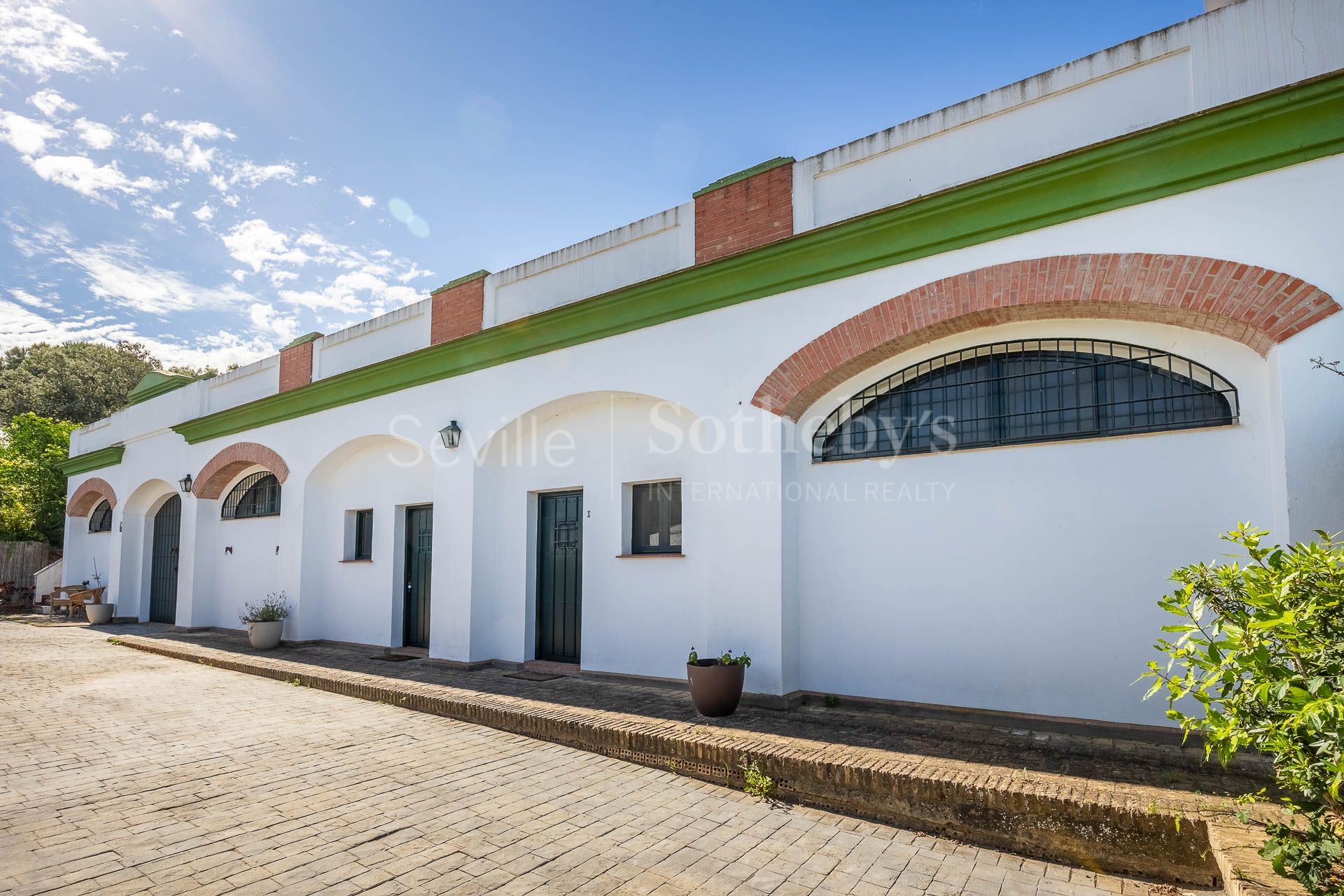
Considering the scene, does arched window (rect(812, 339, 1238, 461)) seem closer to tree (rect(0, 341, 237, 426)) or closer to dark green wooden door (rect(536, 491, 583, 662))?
dark green wooden door (rect(536, 491, 583, 662))

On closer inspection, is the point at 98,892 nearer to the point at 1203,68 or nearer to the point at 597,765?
the point at 597,765

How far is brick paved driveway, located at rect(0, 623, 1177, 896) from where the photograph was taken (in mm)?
3869

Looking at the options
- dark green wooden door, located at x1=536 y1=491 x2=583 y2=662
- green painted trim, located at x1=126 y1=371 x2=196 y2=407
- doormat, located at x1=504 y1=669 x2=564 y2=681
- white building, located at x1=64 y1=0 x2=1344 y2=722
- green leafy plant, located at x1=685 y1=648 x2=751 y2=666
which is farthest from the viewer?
green painted trim, located at x1=126 y1=371 x2=196 y2=407

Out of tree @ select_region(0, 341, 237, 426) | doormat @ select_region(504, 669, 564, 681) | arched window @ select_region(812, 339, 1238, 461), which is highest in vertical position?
tree @ select_region(0, 341, 237, 426)

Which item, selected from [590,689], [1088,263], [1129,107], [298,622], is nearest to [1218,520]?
[1088,263]

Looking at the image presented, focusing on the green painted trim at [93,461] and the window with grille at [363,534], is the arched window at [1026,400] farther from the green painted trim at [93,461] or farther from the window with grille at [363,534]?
the green painted trim at [93,461]

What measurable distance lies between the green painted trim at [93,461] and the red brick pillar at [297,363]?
298 inches

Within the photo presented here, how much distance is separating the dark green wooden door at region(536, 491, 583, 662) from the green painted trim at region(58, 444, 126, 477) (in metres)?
14.2

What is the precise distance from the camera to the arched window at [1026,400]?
18.4 feet

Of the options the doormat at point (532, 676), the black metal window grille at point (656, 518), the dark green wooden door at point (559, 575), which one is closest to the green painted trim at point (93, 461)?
the dark green wooden door at point (559, 575)

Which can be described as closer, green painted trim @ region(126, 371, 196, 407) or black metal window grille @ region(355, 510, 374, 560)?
black metal window grille @ region(355, 510, 374, 560)

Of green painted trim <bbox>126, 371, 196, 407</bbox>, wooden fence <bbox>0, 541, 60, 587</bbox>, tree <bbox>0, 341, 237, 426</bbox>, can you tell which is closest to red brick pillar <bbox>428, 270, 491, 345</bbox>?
green painted trim <bbox>126, 371, 196, 407</bbox>

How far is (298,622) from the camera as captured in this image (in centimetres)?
1227

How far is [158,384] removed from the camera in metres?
17.0
